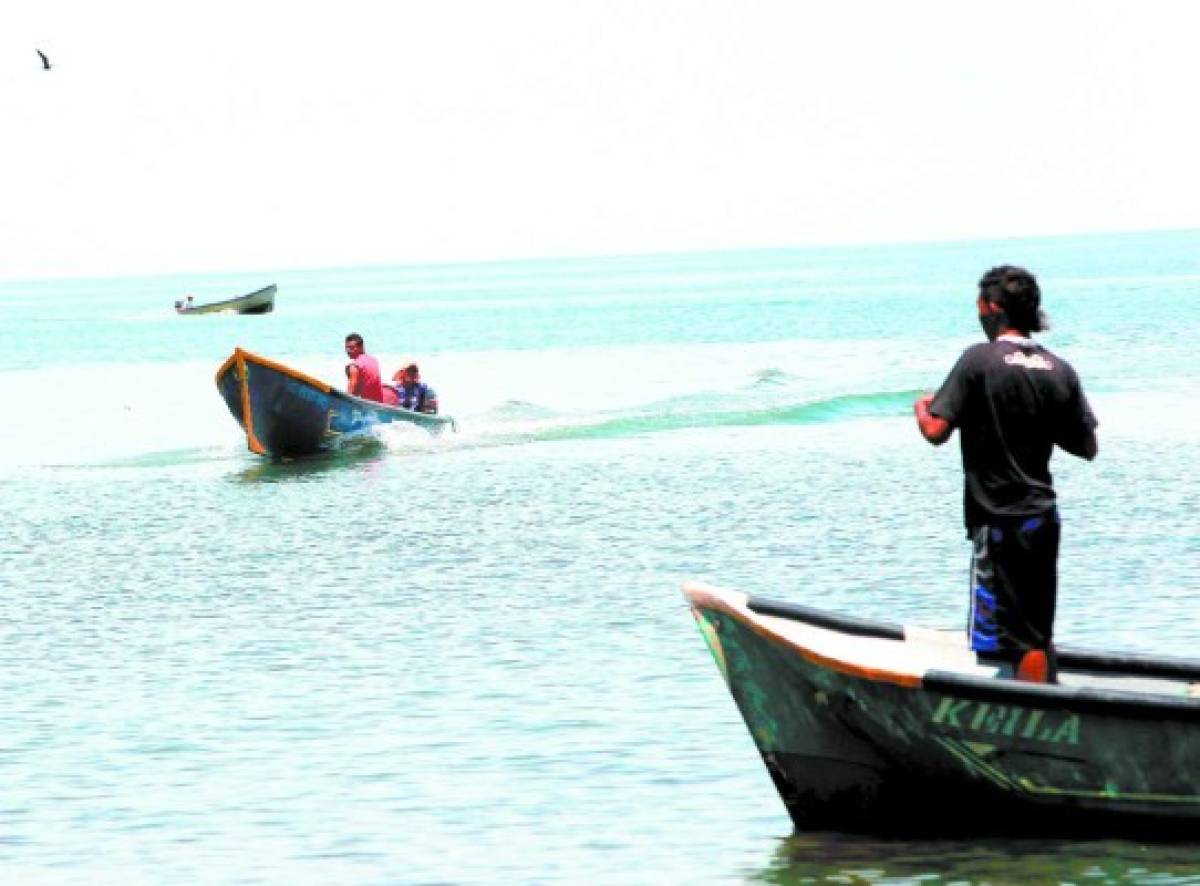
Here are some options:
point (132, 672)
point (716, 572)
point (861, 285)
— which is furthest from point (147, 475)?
point (861, 285)

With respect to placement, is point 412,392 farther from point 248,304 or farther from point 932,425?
point 248,304

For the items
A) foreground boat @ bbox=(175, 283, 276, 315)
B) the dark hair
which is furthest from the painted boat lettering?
foreground boat @ bbox=(175, 283, 276, 315)

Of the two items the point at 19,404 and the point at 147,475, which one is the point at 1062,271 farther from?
the point at 147,475

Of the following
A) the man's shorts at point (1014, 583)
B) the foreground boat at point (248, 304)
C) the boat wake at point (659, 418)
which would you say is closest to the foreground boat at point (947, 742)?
the man's shorts at point (1014, 583)

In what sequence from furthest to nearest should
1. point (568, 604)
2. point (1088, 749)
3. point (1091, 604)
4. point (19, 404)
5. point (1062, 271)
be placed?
point (1062, 271), point (19, 404), point (568, 604), point (1091, 604), point (1088, 749)

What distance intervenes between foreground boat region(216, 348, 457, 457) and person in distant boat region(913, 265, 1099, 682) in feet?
68.3

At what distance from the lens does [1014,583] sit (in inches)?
338

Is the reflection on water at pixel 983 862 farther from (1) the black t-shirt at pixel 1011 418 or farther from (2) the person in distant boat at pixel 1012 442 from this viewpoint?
(1) the black t-shirt at pixel 1011 418

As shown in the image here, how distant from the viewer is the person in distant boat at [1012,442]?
332 inches

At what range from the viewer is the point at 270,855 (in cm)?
968

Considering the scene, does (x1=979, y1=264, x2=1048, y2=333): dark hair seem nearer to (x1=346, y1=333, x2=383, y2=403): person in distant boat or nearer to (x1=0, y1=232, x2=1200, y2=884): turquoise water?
(x1=0, y1=232, x2=1200, y2=884): turquoise water

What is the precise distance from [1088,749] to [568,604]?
26.5 ft

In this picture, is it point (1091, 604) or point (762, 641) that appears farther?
point (1091, 604)

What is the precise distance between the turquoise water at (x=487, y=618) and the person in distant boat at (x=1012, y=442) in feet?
3.52
